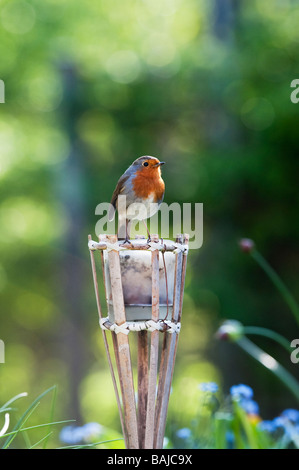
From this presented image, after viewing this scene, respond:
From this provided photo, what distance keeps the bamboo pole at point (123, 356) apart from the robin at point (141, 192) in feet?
0.80

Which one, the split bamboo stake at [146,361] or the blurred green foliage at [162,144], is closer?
the split bamboo stake at [146,361]

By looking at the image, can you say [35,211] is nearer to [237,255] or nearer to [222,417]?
[237,255]

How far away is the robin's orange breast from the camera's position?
1.76m

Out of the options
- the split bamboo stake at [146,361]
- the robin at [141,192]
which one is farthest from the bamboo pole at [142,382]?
the robin at [141,192]

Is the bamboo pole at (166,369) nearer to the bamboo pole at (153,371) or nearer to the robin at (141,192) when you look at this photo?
the bamboo pole at (153,371)

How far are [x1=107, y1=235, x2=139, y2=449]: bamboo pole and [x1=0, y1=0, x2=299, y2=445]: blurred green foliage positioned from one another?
3.89 m

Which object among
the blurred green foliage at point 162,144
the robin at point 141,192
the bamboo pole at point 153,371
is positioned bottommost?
the bamboo pole at point 153,371

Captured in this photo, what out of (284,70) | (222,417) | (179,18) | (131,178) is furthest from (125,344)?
(179,18)

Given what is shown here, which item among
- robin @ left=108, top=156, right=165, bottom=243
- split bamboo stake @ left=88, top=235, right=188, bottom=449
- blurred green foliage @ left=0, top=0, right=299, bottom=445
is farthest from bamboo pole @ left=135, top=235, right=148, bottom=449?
blurred green foliage @ left=0, top=0, right=299, bottom=445

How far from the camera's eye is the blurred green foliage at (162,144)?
5.43 m

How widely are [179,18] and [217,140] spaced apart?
10.2 feet

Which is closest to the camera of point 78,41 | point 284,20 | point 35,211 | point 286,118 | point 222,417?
point 222,417

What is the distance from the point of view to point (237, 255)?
5469mm

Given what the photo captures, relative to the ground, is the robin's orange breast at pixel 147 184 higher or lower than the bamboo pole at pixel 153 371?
higher
